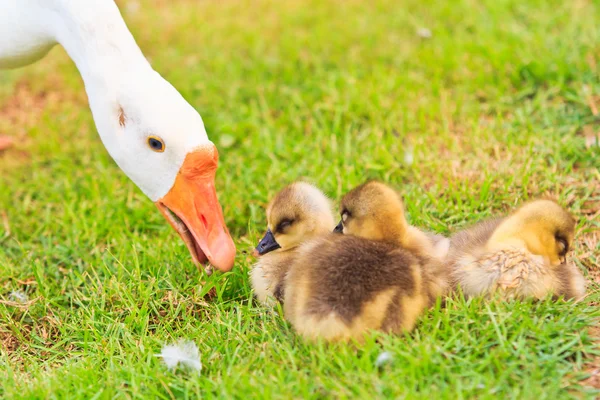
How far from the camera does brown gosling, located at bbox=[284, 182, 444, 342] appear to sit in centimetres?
297

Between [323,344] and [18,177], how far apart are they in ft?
11.0

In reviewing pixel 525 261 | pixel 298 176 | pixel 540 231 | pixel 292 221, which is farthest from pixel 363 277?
pixel 298 176

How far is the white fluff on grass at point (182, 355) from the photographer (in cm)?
309

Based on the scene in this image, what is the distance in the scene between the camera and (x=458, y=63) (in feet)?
18.9

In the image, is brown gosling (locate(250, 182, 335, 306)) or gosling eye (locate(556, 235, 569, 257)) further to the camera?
brown gosling (locate(250, 182, 335, 306))

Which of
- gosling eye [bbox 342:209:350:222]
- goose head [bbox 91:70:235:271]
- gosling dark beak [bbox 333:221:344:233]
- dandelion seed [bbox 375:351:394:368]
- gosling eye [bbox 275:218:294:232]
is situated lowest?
dandelion seed [bbox 375:351:394:368]

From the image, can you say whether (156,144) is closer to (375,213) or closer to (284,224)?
(284,224)

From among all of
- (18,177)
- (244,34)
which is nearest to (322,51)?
(244,34)

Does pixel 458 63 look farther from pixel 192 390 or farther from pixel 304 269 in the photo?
pixel 192 390

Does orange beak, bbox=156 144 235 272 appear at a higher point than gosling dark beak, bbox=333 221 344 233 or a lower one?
higher

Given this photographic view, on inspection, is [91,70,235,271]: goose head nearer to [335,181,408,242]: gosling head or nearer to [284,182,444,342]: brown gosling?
[284,182,444,342]: brown gosling

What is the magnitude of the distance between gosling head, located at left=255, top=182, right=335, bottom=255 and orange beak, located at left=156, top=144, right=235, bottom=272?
0.20 metres

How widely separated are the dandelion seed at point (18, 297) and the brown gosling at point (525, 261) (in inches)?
94.3

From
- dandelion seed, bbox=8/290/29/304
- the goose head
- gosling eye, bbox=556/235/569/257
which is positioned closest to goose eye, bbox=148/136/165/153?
the goose head
